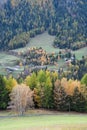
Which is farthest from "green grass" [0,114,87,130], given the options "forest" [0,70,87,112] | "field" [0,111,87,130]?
"forest" [0,70,87,112]

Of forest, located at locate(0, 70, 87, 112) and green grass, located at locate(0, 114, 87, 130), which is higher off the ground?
forest, located at locate(0, 70, 87, 112)

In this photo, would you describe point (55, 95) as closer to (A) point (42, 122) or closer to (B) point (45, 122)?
(B) point (45, 122)

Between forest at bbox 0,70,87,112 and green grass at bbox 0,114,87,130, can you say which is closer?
green grass at bbox 0,114,87,130

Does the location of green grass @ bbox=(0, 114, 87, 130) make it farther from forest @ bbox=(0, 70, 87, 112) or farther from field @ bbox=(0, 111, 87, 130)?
forest @ bbox=(0, 70, 87, 112)

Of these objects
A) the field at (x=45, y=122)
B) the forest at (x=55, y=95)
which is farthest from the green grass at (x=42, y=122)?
the forest at (x=55, y=95)

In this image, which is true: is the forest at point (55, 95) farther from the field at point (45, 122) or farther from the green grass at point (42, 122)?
the green grass at point (42, 122)

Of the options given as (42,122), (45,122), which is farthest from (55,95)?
(42,122)

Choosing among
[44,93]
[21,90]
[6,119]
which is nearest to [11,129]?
[6,119]

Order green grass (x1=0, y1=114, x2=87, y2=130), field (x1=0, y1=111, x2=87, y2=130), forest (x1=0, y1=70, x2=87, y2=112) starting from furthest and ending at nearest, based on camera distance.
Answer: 1. forest (x1=0, y1=70, x2=87, y2=112)
2. green grass (x1=0, y1=114, x2=87, y2=130)
3. field (x1=0, y1=111, x2=87, y2=130)
